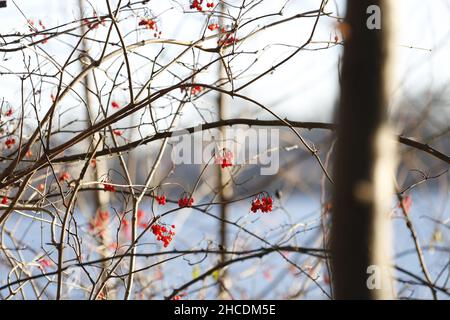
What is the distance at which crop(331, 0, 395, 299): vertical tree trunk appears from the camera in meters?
1.42

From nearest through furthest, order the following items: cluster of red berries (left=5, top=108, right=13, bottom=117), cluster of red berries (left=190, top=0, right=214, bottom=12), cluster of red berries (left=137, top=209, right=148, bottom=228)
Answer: cluster of red berries (left=190, top=0, right=214, bottom=12) → cluster of red berries (left=5, top=108, right=13, bottom=117) → cluster of red berries (left=137, top=209, right=148, bottom=228)

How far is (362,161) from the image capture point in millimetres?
1415

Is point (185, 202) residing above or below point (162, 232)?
above

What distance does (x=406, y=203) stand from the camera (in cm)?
408

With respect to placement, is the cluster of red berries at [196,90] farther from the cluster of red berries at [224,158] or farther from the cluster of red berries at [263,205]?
the cluster of red berries at [263,205]

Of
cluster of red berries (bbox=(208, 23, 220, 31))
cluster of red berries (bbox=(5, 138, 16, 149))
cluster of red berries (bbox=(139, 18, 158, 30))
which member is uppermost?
cluster of red berries (bbox=(208, 23, 220, 31))

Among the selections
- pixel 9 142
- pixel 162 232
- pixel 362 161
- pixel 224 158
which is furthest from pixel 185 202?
pixel 362 161

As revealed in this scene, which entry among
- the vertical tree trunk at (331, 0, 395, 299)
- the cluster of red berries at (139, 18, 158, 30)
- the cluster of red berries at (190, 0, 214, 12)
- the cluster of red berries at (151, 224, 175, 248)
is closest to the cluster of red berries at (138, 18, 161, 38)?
the cluster of red berries at (139, 18, 158, 30)

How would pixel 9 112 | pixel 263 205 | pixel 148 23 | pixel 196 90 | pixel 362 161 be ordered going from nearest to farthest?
pixel 362 161
pixel 263 205
pixel 148 23
pixel 9 112
pixel 196 90

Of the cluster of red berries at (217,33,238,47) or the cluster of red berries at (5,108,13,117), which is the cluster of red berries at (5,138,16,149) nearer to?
the cluster of red berries at (5,108,13,117)

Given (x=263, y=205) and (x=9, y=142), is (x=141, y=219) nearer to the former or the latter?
(x=9, y=142)

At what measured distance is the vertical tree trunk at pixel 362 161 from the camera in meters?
1.42

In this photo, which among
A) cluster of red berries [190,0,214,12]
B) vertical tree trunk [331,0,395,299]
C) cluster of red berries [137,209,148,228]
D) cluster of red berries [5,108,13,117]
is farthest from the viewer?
cluster of red berries [137,209,148,228]
